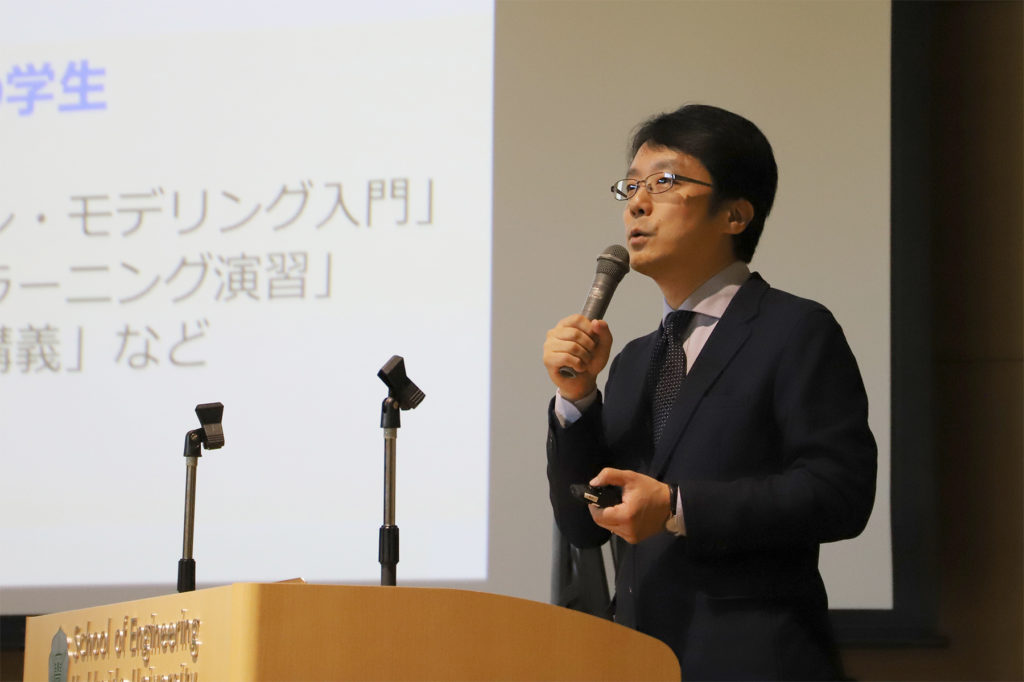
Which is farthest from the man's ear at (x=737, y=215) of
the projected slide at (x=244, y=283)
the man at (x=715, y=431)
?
the projected slide at (x=244, y=283)

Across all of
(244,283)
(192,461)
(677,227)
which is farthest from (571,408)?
(244,283)

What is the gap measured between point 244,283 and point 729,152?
1.42 m

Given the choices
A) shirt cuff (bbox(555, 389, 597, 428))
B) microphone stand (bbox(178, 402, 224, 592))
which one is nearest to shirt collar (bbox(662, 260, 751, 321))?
shirt cuff (bbox(555, 389, 597, 428))

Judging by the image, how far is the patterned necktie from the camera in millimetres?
1815

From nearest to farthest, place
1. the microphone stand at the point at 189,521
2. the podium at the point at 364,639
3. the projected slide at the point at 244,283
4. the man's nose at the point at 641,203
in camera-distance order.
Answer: the podium at the point at 364,639 < the microphone stand at the point at 189,521 < the man's nose at the point at 641,203 < the projected slide at the point at 244,283

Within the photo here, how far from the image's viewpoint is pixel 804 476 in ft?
5.21

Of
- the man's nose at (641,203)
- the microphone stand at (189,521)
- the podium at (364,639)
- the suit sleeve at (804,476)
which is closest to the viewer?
the podium at (364,639)

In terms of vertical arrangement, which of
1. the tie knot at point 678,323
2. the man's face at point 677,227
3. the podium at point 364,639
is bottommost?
the podium at point 364,639

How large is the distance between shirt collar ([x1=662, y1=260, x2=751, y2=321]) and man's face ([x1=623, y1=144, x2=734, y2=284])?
22 millimetres

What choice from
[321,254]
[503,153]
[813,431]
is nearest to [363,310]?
[321,254]

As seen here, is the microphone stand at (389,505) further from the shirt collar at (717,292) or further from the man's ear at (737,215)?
the man's ear at (737,215)

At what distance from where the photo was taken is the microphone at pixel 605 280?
5.77ft

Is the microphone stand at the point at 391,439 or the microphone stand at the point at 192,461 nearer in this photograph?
the microphone stand at the point at 391,439

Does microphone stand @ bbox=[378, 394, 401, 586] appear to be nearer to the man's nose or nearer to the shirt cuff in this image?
the shirt cuff
